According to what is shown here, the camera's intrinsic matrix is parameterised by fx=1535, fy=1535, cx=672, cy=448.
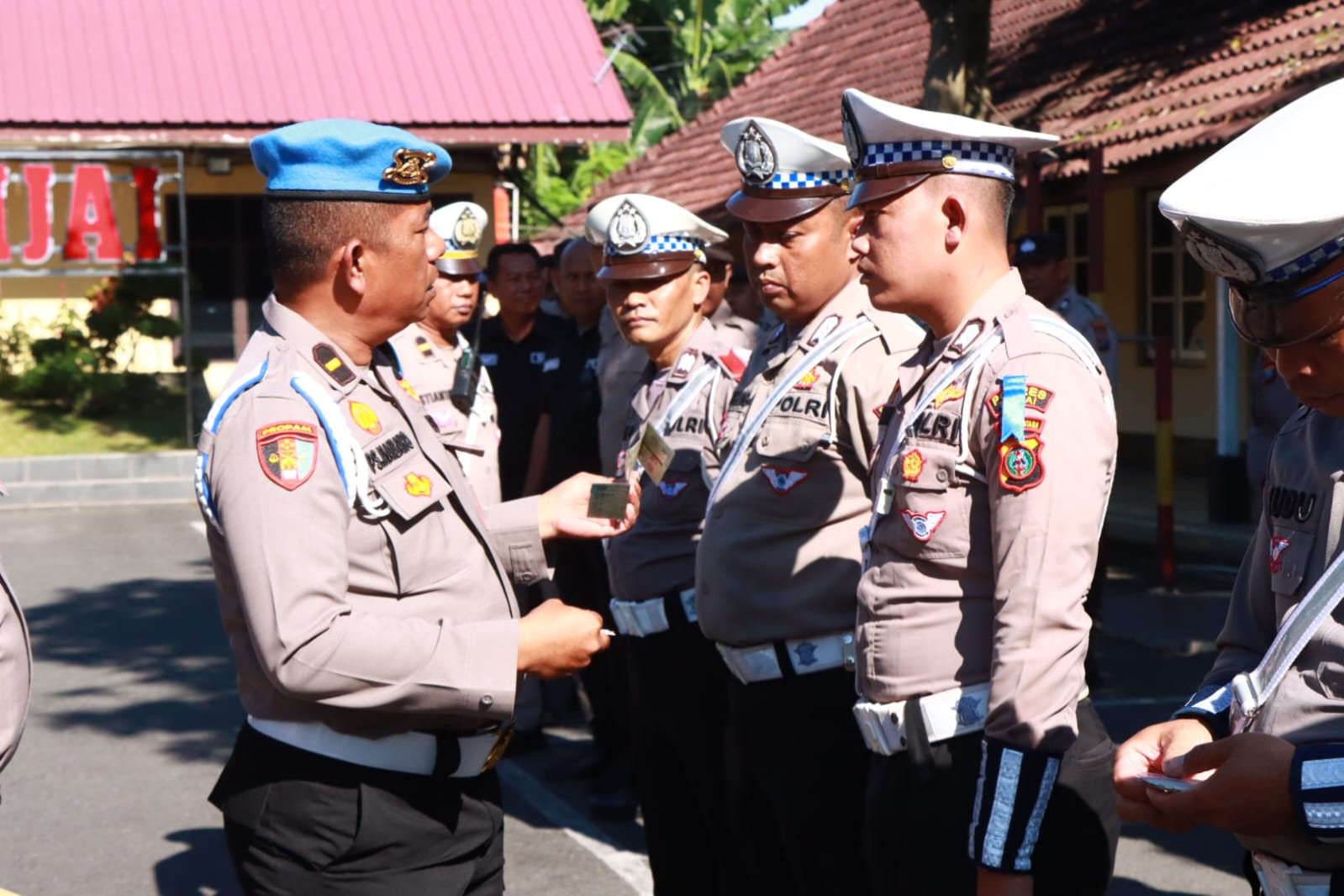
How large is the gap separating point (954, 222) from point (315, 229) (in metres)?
1.16

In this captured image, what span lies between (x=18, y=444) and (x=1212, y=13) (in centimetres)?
1236

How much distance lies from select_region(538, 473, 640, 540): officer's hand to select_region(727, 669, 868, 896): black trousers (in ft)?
2.10

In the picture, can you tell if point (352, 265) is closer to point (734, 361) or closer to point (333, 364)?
point (333, 364)

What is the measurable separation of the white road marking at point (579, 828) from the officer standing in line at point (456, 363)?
121cm

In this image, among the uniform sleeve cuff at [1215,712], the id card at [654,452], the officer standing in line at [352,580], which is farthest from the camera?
the id card at [654,452]

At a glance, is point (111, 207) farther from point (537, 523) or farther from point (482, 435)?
point (537, 523)

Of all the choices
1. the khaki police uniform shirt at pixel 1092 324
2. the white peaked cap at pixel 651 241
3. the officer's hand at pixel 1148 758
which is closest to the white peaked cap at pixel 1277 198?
the officer's hand at pixel 1148 758

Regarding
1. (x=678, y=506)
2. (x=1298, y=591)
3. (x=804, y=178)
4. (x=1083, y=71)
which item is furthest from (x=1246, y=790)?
(x=1083, y=71)

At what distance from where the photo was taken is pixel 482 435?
249 inches

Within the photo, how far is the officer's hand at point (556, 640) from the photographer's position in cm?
258

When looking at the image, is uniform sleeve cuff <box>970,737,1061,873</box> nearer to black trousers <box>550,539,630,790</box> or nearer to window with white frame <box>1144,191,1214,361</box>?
black trousers <box>550,539,630,790</box>

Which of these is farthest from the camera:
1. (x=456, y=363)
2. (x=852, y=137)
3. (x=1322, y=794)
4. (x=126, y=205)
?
(x=126, y=205)

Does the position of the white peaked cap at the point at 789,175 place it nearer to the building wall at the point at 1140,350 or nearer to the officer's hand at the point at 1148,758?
the officer's hand at the point at 1148,758

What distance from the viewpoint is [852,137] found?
3010mm
